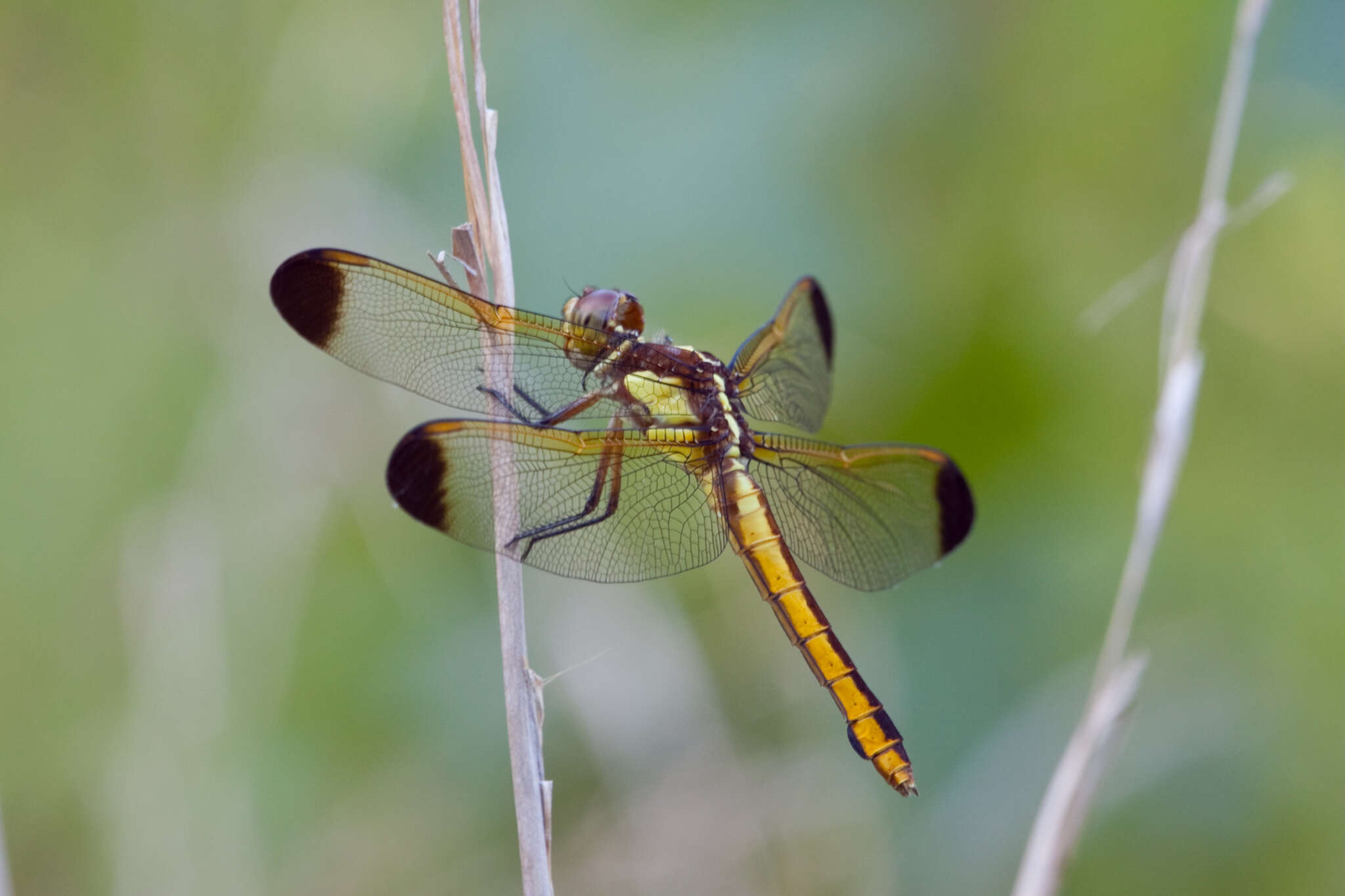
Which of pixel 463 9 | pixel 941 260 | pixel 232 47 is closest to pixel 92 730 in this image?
pixel 232 47

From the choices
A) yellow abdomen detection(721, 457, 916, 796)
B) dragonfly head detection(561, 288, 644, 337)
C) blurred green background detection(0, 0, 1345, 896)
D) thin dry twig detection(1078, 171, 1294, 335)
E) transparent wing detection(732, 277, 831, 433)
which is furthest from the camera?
thin dry twig detection(1078, 171, 1294, 335)

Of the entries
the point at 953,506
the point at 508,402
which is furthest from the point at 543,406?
the point at 953,506

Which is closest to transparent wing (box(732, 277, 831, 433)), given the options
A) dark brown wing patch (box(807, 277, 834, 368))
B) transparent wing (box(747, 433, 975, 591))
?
dark brown wing patch (box(807, 277, 834, 368))

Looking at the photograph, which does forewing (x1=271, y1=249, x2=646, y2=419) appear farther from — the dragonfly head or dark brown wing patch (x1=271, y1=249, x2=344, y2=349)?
the dragonfly head

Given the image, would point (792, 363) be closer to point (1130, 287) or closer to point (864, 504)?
point (864, 504)

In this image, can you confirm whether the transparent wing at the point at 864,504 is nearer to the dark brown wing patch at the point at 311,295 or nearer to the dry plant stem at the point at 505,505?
the dry plant stem at the point at 505,505

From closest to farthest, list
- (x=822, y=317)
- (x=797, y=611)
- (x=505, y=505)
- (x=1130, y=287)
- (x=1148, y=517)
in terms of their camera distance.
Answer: (x=1148, y=517) → (x=505, y=505) → (x=797, y=611) → (x=822, y=317) → (x=1130, y=287)
